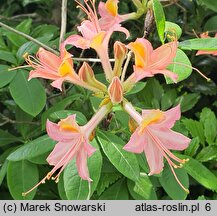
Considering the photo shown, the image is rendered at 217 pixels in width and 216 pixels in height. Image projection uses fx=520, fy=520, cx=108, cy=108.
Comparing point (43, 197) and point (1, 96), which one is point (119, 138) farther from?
point (1, 96)

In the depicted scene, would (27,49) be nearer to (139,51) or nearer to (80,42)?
(80,42)

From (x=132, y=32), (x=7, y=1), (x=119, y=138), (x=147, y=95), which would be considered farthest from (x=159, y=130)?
(x=7, y=1)

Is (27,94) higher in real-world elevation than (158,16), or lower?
lower

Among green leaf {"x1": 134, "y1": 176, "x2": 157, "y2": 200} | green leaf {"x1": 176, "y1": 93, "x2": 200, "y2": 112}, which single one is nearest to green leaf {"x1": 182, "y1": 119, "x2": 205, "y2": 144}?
green leaf {"x1": 176, "y1": 93, "x2": 200, "y2": 112}

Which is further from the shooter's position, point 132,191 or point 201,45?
point 132,191

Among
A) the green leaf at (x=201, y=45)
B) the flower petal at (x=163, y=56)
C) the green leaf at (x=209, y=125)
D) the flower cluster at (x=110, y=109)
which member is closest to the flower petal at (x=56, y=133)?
the flower cluster at (x=110, y=109)

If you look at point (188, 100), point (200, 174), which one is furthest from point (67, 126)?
point (188, 100)
